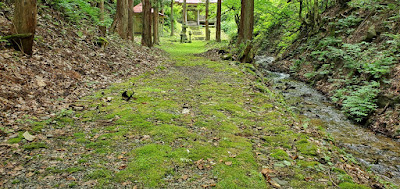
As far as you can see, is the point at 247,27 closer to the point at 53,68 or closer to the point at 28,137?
the point at 53,68

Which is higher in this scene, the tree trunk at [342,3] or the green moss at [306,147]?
the tree trunk at [342,3]

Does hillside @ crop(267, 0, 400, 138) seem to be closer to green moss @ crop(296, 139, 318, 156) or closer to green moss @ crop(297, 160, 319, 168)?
green moss @ crop(296, 139, 318, 156)

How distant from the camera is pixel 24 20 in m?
5.77

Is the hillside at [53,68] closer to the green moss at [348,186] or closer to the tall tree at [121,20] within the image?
the tall tree at [121,20]

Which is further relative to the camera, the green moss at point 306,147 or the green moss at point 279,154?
the green moss at point 306,147

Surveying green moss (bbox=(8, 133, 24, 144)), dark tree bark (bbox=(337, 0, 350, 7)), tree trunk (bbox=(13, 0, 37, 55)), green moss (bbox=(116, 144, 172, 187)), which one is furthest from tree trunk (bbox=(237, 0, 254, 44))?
green moss (bbox=(8, 133, 24, 144))

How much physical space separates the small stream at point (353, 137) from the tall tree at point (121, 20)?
9372mm

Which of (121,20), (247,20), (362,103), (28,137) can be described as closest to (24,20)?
(28,137)

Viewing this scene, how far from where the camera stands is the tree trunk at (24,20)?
569 centimetres

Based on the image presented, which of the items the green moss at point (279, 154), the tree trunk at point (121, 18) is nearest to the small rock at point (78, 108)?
the green moss at point (279, 154)

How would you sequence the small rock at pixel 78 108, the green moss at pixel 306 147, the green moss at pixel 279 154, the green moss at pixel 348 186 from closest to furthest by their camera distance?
1. the green moss at pixel 348 186
2. the green moss at pixel 279 154
3. the green moss at pixel 306 147
4. the small rock at pixel 78 108

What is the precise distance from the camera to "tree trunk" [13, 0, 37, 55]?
Answer: 569 centimetres

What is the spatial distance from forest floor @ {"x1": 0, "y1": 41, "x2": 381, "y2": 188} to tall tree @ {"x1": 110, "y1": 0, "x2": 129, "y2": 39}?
909cm

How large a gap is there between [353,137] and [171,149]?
15.9 feet
